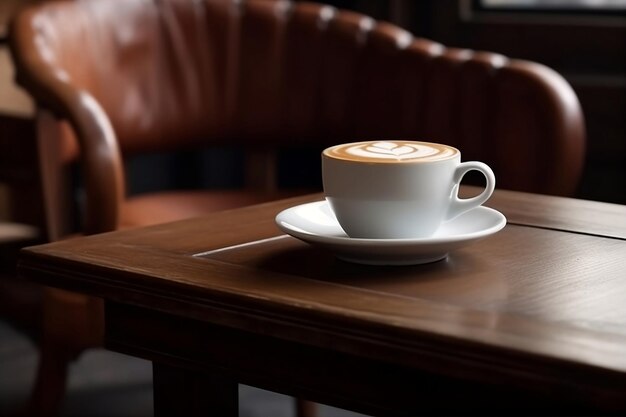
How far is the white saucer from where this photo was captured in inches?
36.7

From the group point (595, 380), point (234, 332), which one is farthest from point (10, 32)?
point (595, 380)

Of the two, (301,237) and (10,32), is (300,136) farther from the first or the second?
(301,237)

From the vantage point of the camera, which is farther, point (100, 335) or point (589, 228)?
point (100, 335)

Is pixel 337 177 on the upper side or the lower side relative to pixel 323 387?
upper

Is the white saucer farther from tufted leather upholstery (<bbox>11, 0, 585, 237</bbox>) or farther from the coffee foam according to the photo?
tufted leather upholstery (<bbox>11, 0, 585, 237</bbox>)

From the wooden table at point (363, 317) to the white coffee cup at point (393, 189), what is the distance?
0.04 meters

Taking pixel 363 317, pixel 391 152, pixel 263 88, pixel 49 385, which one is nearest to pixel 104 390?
pixel 49 385

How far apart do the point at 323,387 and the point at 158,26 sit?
1389 mm

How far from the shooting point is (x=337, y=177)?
3.20 feet

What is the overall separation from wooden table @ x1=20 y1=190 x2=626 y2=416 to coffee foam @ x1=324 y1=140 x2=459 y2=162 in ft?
0.30

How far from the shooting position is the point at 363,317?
2.66 ft

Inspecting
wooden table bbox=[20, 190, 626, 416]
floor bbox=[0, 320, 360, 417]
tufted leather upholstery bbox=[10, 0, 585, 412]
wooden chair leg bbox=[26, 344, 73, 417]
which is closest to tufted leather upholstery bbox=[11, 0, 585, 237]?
tufted leather upholstery bbox=[10, 0, 585, 412]

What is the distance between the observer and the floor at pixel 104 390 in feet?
→ 6.91

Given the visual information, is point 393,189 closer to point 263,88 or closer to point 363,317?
point 363,317
